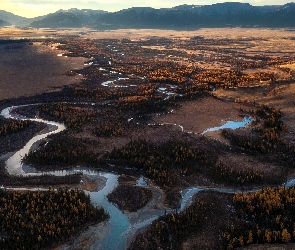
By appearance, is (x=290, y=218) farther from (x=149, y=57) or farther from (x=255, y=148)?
(x=149, y=57)

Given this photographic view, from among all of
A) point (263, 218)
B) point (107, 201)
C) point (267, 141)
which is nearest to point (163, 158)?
point (107, 201)

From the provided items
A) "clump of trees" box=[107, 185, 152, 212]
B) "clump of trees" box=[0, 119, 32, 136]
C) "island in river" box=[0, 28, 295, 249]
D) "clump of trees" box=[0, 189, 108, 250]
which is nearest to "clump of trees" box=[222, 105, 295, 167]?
"island in river" box=[0, 28, 295, 249]

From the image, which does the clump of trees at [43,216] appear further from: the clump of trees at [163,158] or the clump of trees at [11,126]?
the clump of trees at [11,126]

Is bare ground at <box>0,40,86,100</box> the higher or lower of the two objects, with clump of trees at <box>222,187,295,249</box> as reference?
higher

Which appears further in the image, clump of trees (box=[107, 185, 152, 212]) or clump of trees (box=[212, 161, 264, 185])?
clump of trees (box=[212, 161, 264, 185])

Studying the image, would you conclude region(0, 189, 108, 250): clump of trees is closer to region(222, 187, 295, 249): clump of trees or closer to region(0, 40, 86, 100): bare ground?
region(222, 187, 295, 249): clump of trees

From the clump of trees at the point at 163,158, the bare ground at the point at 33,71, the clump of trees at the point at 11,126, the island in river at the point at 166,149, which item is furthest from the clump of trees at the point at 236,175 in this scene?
the bare ground at the point at 33,71

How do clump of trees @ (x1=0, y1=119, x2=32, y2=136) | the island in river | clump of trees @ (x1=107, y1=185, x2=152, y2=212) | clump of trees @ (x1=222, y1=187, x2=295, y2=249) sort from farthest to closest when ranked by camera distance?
clump of trees @ (x1=0, y1=119, x2=32, y2=136) < clump of trees @ (x1=107, y1=185, x2=152, y2=212) < the island in river < clump of trees @ (x1=222, y1=187, x2=295, y2=249)
